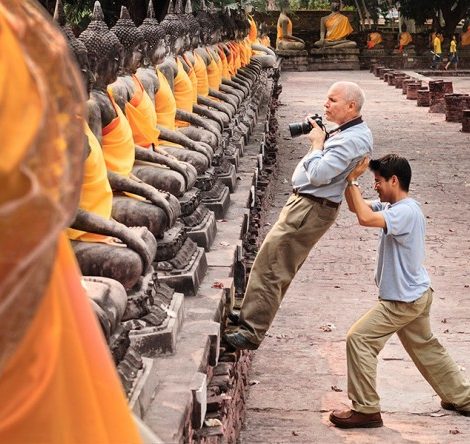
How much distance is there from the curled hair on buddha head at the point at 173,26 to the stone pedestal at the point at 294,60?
1026 inches

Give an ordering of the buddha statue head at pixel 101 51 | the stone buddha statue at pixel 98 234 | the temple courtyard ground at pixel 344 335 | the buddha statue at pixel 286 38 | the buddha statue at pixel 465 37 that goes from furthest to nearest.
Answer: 1. the buddha statue at pixel 465 37
2. the buddha statue at pixel 286 38
3. the temple courtyard ground at pixel 344 335
4. the buddha statue head at pixel 101 51
5. the stone buddha statue at pixel 98 234

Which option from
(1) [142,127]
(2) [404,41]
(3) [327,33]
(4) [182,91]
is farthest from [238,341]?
(2) [404,41]

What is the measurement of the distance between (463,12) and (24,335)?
3669cm

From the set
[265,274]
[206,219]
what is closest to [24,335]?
[265,274]

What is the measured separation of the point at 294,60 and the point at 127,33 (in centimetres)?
2930

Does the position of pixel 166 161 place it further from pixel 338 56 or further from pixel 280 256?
pixel 338 56

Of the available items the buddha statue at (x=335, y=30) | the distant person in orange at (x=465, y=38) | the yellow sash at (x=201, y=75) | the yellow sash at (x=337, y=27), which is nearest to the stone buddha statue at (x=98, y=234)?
the yellow sash at (x=201, y=75)

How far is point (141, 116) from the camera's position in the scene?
641 cm

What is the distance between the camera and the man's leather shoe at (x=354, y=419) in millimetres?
5488

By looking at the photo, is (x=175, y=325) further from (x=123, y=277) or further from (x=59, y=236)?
(x=59, y=236)

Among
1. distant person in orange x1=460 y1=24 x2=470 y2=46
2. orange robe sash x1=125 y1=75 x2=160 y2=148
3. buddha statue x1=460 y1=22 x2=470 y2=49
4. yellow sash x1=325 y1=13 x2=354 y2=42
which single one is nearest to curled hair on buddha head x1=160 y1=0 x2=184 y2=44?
orange robe sash x1=125 y1=75 x2=160 y2=148

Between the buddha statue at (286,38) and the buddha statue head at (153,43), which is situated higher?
the buddha statue head at (153,43)

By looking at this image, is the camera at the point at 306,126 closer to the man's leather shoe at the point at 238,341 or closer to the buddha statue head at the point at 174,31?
the man's leather shoe at the point at 238,341

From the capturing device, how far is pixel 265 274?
595 centimetres
